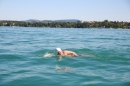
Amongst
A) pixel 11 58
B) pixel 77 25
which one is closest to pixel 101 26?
pixel 77 25

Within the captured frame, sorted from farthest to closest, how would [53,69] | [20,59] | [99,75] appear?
1. [20,59]
2. [53,69]
3. [99,75]

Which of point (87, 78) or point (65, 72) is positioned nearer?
point (87, 78)

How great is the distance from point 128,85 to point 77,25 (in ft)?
387

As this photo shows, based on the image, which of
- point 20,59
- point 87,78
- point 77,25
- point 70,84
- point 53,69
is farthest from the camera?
point 77,25

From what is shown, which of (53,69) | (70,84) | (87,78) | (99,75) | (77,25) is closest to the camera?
(70,84)

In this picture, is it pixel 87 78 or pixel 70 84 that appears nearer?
pixel 70 84

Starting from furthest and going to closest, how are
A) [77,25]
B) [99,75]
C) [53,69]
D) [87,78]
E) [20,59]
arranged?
1. [77,25]
2. [20,59]
3. [53,69]
4. [99,75]
5. [87,78]

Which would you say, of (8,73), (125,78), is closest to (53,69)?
(8,73)

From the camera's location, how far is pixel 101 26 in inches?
5030

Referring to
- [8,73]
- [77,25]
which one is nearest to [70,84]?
[8,73]

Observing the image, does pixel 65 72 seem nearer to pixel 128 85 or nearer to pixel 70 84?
pixel 70 84

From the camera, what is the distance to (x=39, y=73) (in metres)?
9.57

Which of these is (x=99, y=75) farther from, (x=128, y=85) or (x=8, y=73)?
(x=8, y=73)

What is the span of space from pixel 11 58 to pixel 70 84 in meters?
6.83
